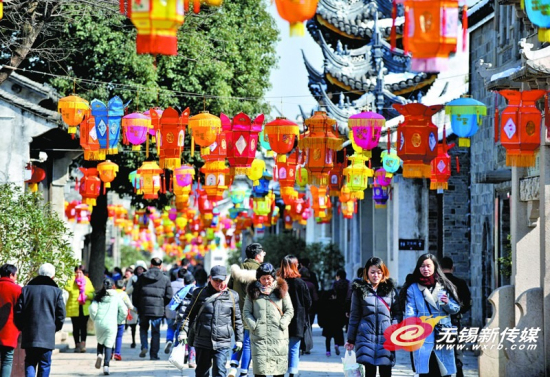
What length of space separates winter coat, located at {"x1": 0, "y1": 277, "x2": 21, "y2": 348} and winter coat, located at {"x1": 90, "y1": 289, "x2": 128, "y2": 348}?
4.71 m

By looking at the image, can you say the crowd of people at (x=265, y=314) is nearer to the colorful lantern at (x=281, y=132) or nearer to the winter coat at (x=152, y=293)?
the colorful lantern at (x=281, y=132)

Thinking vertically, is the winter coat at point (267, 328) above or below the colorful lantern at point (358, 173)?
below

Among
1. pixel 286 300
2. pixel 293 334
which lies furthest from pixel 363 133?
pixel 286 300

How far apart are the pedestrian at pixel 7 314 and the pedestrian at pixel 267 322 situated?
287 cm

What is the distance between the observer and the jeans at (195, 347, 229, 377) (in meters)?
13.8

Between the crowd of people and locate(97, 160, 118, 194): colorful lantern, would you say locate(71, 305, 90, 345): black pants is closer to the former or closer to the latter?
locate(97, 160, 118, 194): colorful lantern

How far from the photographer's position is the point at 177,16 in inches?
332

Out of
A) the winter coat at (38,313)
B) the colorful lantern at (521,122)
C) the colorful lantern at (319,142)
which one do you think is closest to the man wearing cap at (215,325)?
the winter coat at (38,313)

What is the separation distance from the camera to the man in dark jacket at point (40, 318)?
1380 centimetres

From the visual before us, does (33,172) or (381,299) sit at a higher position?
(33,172)

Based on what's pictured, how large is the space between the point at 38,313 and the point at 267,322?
2714 millimetres

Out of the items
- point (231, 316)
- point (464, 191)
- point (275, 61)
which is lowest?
point (231, 316)

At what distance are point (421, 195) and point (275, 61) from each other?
5.49 metres

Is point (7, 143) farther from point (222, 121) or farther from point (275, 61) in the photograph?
point (275, 61)
